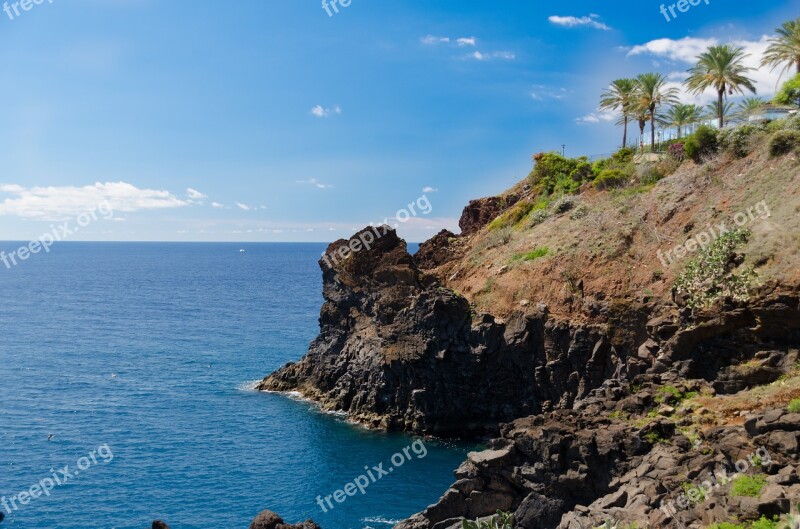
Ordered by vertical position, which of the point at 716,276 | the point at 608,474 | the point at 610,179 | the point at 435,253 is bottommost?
the point at 608,474

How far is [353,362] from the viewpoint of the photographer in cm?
6119

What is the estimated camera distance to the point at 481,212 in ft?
269

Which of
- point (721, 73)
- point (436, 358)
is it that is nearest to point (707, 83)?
point (721, 73)

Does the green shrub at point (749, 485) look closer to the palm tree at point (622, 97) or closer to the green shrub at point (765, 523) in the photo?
the green shrub at point (765, 523)

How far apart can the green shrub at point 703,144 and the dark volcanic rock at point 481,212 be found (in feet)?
84.2

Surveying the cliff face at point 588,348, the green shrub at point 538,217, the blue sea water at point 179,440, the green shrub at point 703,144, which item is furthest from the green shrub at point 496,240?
the blue sea water at point 179,440

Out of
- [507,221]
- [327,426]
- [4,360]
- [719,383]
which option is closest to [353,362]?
[327,426]

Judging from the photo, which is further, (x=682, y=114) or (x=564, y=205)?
(x=682, y=114)

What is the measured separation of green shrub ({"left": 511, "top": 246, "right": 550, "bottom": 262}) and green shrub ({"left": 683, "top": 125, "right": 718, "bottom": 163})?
609 inches

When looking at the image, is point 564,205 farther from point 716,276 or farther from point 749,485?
point 749,485

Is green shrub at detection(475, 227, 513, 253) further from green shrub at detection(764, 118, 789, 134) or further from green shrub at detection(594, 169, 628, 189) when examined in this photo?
green shrub at detection(764, 118, 789, 134)

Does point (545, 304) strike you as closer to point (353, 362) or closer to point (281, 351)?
point (353, 362)

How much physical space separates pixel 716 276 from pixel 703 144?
21.0 metres

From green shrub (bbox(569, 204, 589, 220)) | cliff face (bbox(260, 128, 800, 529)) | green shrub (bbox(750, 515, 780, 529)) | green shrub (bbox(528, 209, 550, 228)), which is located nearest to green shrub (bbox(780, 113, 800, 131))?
cliff face (bbox(260, 128, 800, 529))
